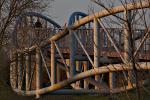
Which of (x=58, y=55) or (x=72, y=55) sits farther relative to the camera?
(x=58, y=55)

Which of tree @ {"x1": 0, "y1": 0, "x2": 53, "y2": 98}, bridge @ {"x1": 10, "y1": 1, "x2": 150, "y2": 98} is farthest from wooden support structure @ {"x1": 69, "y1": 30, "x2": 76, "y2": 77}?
tree @ {"x1": 0, "y1": 0, "x2": 53, "y2": 98}

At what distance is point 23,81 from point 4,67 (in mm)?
2808

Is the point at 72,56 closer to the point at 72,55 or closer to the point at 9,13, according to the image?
the point at 72,55

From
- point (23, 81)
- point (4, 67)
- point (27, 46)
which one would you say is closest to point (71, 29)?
point (27, 46)

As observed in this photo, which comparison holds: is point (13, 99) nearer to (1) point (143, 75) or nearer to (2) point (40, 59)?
(2) point (40, 59)

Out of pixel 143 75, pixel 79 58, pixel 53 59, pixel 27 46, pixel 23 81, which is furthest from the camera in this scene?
pixel 23 81

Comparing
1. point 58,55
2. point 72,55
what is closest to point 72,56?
point 72,55

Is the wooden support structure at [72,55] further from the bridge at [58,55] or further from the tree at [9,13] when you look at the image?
the tree at [9,13]

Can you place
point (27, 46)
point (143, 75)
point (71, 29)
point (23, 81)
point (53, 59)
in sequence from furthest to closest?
point (23, 81)
point (27, 46)
point (53, 59)
point (71, 29)
point (143, 75)

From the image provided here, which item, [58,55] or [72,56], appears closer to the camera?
[72,56]

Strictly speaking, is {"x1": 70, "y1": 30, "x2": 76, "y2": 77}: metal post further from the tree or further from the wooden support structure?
the tree

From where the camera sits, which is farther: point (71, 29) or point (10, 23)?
point (10, 23)


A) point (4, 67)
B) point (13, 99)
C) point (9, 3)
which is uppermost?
point (9, 3)

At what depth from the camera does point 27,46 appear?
873 inches
